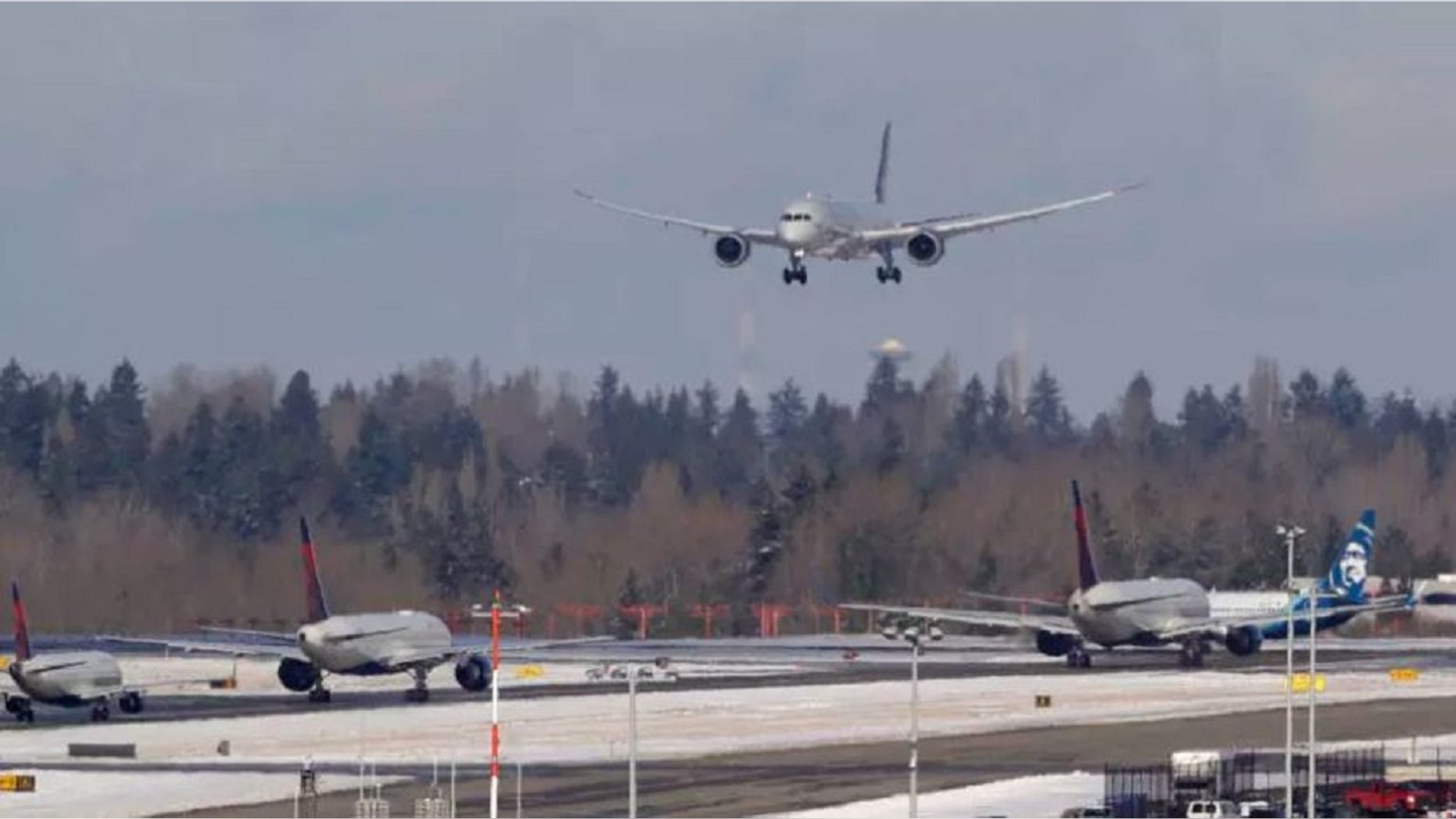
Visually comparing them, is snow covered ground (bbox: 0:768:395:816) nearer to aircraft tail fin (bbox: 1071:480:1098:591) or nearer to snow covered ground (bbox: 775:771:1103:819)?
snow covered ground (bbox: 775:771:1103:819)

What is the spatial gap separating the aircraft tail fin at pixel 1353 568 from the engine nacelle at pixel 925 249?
1972 inches

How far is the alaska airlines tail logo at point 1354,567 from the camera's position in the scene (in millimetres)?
182750

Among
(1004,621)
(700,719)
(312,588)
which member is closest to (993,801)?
(700,719)

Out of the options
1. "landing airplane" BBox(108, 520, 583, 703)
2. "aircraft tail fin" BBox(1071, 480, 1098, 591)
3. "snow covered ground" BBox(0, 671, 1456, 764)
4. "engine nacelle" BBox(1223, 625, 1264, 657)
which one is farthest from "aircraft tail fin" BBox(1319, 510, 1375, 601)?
"landing airplane" BBox(108, 520, 583, 703)

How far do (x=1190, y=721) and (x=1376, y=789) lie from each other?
32652 millimetres

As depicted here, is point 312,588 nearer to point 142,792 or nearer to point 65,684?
point 65,684

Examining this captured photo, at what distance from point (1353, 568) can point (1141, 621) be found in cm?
1617

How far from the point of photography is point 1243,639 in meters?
174

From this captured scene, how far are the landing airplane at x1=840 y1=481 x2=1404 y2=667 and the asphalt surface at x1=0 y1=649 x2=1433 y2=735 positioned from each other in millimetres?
1079

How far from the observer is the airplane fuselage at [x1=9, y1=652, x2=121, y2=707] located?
136125 millimetres

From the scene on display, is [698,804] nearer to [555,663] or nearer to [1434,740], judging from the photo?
[1434,740]

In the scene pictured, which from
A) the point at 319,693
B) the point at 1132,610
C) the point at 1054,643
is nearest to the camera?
the point at 319,693

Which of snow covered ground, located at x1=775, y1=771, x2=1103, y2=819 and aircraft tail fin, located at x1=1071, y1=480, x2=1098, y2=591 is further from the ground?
aircraft tail fin, located at x1=1071, y1=480, x2=1098, y2=591

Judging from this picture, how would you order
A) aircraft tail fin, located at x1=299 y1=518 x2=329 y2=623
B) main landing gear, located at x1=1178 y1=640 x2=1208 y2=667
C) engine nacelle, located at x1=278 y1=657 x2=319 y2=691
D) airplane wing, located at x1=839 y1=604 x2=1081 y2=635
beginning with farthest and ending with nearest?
1. airplane wing, located at x1=839 y1=604 x2=1081 y2=635
2. main landing gear, located at x1=1178 y1=640 x2=1208 y2=667
3. aircraft tail fin, located at x1=299 y1=518 x2=329 y2=623
4. engine nacelle, located at x1=278 y1=657 x2=319 y2=691
